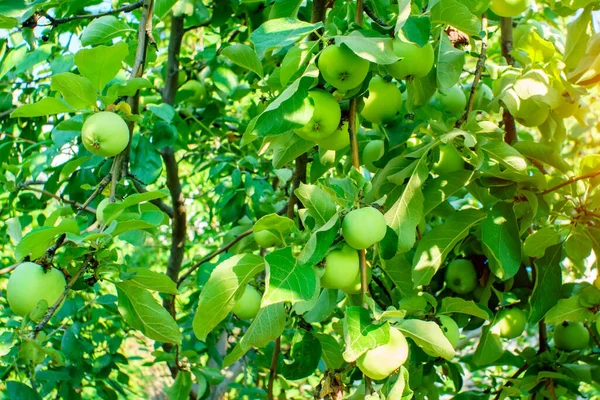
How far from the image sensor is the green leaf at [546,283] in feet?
5.05

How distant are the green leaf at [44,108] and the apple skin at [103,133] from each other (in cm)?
6

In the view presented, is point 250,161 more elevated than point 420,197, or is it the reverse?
point 420,197

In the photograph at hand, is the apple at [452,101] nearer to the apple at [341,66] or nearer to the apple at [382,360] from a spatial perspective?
the apple at [341,66]

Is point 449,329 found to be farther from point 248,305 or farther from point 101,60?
point 101,60

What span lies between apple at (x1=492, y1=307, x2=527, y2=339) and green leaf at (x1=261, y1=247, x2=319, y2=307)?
2.57ft

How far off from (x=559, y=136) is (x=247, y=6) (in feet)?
4.22

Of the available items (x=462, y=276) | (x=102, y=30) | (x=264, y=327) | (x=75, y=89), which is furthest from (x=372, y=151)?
(x=102, y=30)

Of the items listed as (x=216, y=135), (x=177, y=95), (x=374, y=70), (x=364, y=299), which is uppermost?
(x=374, y=70)

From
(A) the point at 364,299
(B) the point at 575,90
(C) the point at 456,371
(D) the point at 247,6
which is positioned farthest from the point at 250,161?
(A) the point at 364,299

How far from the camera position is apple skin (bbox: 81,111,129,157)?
1272mm

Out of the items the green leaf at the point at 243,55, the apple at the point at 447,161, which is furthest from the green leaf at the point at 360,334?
the green leaf at the point at 243,55

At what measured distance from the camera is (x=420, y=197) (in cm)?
124

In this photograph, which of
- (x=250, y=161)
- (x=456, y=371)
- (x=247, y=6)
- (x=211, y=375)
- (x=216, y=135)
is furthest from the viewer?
(x=216, y=135)

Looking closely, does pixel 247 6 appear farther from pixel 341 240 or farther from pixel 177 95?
pixel 341 240
